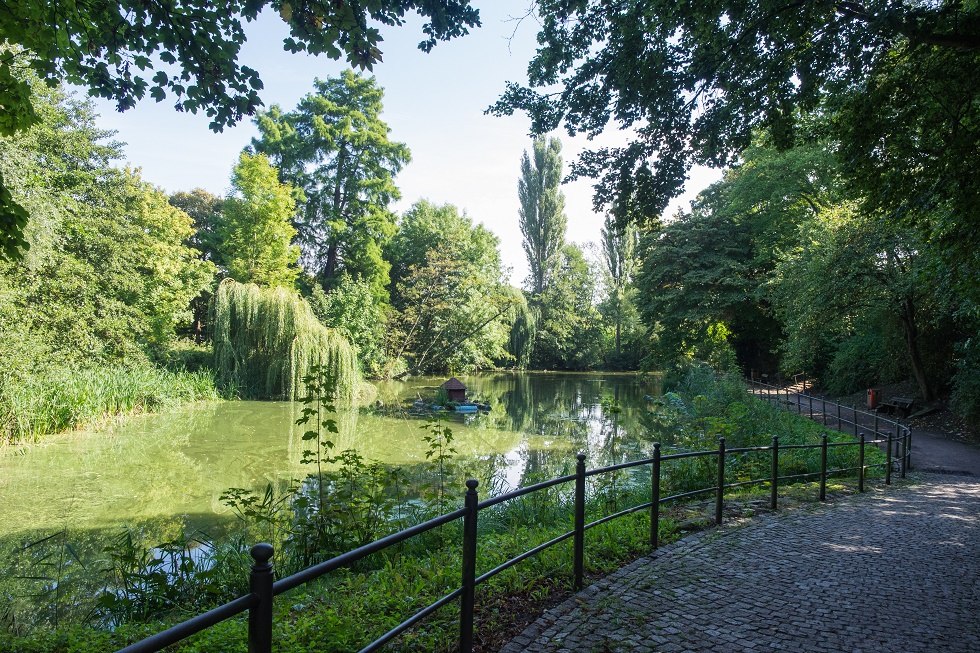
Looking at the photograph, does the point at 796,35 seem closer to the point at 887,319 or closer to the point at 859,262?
the point at 859,262

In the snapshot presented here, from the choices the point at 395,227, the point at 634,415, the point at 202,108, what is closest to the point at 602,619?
the point at 202,108

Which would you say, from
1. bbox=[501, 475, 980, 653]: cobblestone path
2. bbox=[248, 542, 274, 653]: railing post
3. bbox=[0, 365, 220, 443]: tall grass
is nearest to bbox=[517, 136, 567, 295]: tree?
bbox=[0, 365, 220, 443]: tall grass

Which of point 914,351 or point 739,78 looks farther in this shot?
point 914,351

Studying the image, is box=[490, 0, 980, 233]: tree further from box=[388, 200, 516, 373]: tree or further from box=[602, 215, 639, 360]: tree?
box=[602, 215, 639, 360]: tree

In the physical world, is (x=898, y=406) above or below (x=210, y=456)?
above

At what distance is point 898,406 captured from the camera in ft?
59.3

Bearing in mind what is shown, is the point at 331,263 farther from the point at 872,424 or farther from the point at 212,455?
the point at 872,424

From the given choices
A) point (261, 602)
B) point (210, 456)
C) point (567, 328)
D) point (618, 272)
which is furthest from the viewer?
point (618, 272)

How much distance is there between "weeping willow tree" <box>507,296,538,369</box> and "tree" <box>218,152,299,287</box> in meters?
17.9

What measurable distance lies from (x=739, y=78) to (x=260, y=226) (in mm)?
27172

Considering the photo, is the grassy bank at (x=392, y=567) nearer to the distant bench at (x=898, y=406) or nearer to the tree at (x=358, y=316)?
the distant bench at (x=898, y=406)

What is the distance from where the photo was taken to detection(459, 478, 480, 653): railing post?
9.61 feet

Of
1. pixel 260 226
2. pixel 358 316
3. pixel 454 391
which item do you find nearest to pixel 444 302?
pixel 358 316

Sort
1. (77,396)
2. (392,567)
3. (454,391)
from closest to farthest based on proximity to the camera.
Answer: (392,567) < (77,396) < (454,391)
